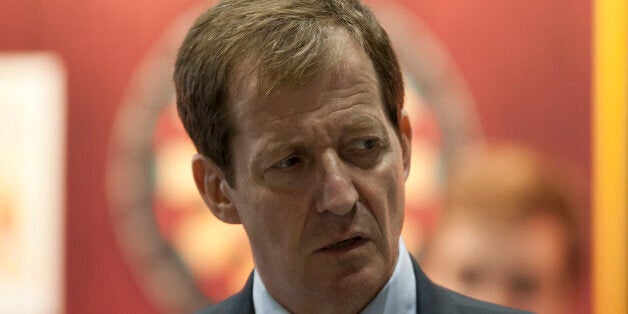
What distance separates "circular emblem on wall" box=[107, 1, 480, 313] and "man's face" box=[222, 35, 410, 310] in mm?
1139

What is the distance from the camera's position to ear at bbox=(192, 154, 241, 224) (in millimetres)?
1706

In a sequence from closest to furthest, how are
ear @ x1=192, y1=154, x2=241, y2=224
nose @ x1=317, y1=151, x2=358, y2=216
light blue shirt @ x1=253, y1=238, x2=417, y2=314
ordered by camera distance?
nose @ x1=317, y1=151, x2=358, y2=216 → light blue shirt @ x1=253, y1=238, x2=417, y2=314 → ear @ x1=192, y1=154, x2=241, y2=224

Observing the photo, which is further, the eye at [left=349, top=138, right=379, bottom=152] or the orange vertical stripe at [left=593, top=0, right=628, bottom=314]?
the orange vertical stripe at [left=593, top=0, right=628, bottom=314]

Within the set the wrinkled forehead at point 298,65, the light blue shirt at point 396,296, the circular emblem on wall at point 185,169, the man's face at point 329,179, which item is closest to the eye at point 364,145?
the man's face at point 329,179

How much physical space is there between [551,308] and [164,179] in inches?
46.2

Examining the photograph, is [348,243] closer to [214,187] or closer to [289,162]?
[289,162]

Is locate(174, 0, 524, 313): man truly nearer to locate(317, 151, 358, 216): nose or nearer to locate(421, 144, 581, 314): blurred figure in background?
locate(317, 151, 358, 216): nose

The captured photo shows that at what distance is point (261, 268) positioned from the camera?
5.36ft

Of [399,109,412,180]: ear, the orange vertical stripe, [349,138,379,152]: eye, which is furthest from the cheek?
the orange vertical stripe

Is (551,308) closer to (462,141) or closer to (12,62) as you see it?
(462,141)

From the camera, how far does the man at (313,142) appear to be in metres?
1.49

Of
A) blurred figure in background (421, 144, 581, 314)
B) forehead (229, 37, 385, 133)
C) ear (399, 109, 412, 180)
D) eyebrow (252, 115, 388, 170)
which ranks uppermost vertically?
forehead (229, 37, 385, 133)

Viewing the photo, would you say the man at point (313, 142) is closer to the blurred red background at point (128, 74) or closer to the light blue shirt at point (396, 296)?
the light blue shirt at point (396, 296)

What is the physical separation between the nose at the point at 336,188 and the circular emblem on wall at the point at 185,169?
1.21 meters
